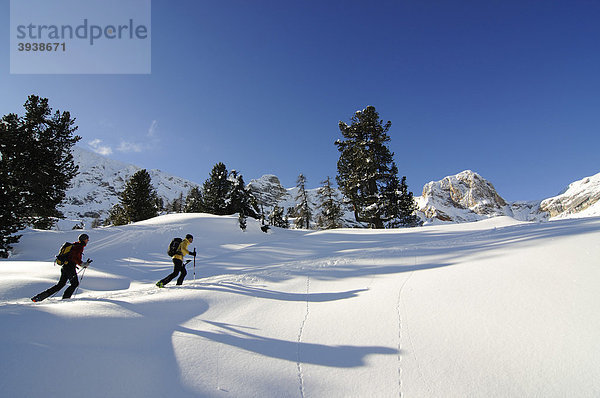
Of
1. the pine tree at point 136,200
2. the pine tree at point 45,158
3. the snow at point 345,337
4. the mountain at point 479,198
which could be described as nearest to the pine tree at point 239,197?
the pine tree at point 136,200

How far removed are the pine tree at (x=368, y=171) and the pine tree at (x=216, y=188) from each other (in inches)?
684

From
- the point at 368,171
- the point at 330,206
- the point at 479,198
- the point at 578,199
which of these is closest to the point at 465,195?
the point at 479,198

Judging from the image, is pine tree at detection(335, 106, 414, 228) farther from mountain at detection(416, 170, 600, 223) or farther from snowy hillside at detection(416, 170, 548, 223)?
snowy hillside at detection(416, 170, 548, 223)

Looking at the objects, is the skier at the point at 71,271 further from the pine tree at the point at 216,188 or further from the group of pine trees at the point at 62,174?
the pine tree at the point at 216,188

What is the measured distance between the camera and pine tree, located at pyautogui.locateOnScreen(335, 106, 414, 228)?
21.7 metres

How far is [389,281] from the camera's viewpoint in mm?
5754

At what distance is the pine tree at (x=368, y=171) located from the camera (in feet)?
71.3

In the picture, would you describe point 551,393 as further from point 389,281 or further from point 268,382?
point 389,281

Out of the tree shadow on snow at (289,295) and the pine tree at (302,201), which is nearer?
the tree shadow on snow at (289,295)

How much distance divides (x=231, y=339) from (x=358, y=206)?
20.7 m

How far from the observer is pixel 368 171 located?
861 inches

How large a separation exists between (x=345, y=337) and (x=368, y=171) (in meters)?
19.6

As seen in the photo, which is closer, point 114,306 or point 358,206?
point 114,306

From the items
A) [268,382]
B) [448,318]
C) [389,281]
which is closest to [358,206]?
[389,281]
